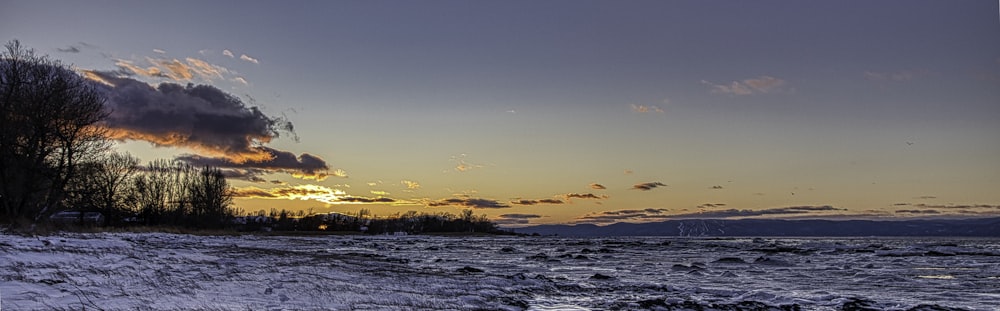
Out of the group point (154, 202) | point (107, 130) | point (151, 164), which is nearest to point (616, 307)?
point (107, 130)

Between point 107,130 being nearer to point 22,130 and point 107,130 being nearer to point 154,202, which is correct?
point 22,130

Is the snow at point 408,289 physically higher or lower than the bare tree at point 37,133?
lower

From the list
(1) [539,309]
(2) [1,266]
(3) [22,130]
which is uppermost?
(3) [22,130]

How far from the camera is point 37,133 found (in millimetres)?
35312

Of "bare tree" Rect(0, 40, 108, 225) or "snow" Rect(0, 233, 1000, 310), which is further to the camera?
"bare tree" Rect(0, 40, 108, 225)

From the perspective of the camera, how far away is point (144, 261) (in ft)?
55.4

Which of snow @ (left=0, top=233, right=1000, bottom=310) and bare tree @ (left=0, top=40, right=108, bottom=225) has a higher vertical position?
bare tree @ (left=0, top=40, right=108, bottom=225)

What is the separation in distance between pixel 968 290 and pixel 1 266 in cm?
2599

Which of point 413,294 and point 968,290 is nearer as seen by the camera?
point 413,294

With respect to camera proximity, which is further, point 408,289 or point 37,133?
point 37,133

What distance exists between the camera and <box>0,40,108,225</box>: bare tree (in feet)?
112

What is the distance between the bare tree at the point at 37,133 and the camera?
112ft

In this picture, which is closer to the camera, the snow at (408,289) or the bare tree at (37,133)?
the snow at (408,289)

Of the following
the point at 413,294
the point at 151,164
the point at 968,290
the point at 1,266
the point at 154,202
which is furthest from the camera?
the point at 151,164
